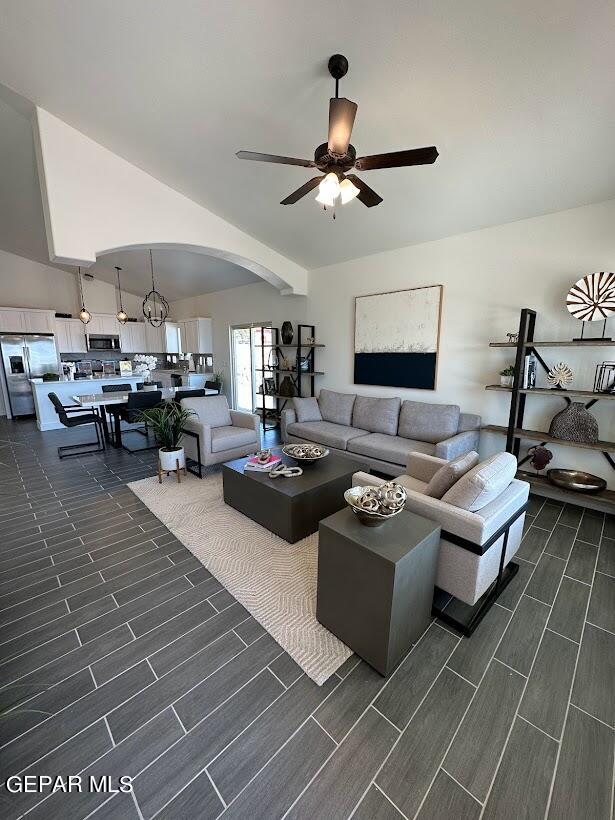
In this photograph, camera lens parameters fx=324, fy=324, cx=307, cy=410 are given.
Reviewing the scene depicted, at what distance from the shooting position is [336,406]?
15.7 feet

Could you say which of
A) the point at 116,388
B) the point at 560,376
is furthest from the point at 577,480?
the point at 116,388

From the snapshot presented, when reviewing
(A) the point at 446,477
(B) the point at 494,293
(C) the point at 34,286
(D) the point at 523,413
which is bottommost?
(A) the point at 446,477

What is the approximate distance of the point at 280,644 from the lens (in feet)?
5.56

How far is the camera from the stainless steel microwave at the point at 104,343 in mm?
8070

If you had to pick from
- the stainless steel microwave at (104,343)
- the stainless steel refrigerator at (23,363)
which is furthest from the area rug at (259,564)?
the stainless steel microwave at (104,343)

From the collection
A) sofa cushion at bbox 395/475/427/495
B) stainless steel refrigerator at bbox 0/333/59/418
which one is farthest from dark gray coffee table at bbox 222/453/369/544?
stainless steel refrigerator at bbox 0/333/59/418

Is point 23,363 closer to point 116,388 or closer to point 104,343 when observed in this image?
point 104,343

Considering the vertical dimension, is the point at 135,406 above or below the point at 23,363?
below

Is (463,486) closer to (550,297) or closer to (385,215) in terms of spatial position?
(550,297)

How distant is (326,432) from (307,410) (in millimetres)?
699

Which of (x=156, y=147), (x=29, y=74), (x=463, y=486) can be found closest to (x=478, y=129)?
(x=463, y=486)

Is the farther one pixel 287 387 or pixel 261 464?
pixel 287 387

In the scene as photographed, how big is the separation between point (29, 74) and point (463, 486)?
437cm

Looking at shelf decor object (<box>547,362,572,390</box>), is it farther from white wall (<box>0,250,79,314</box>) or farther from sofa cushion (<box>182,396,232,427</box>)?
white wall (<box>0,250,79,314</box>)
